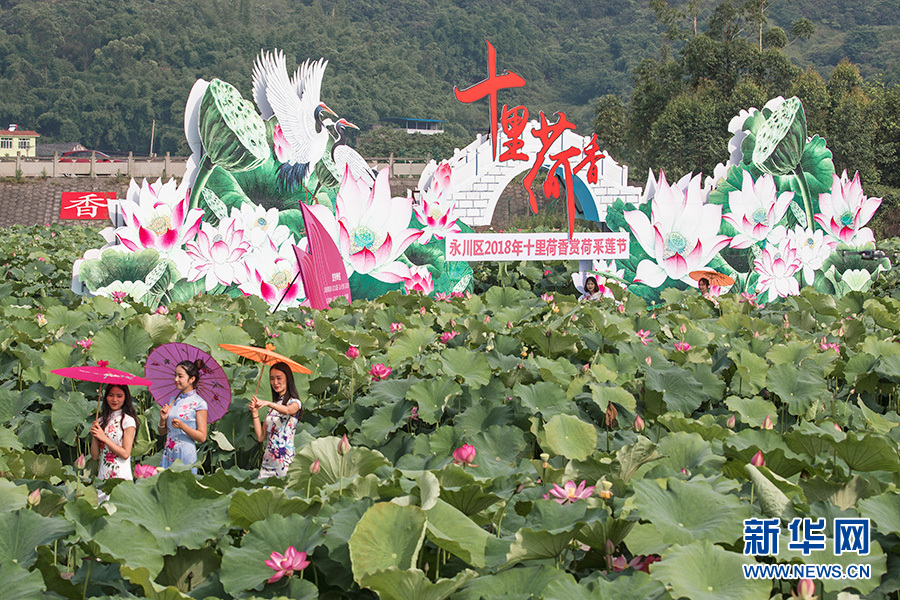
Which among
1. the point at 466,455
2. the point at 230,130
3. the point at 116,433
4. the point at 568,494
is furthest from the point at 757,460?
the point at 230,130

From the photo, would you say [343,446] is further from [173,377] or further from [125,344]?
[125,344]

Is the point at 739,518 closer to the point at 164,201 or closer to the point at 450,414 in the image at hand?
the point at 450,414

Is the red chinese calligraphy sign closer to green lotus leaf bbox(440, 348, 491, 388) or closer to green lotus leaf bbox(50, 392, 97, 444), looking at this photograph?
green lotus leaf bbox(50, 392, 97, 444)

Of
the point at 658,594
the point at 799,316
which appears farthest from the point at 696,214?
the point at 658,594

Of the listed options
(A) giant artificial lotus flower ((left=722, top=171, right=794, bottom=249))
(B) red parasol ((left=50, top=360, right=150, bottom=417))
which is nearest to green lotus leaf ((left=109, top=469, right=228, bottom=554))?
(B) red parasol ((left=50, top=360, right=150, bottom=417))

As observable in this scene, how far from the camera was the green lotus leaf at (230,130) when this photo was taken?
8.95 meters

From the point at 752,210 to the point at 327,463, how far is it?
9.92 meters

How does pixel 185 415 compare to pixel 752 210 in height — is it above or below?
below

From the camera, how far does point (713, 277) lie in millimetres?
10672

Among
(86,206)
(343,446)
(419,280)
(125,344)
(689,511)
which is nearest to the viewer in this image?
(689,511)

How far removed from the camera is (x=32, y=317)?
5914 mm

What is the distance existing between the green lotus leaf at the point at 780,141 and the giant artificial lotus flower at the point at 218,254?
680cm

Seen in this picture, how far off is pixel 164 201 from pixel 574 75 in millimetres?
73533

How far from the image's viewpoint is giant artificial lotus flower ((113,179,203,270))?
8.70 metres
